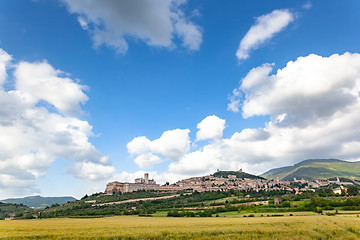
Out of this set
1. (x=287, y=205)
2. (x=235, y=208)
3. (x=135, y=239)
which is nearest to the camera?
(x=135, y=239)

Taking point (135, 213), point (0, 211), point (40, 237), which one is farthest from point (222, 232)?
point (0, 211)

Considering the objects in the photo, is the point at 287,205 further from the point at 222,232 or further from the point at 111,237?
the point at 111,237

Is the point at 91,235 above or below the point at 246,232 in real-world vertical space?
above

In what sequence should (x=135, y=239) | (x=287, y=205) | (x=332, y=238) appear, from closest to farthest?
(x=135, y=239)
(x=332, y=238)
(x=287, y=205)

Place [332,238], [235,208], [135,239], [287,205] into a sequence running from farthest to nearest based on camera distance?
[235,208], [287,205], [332,238], [135,239]

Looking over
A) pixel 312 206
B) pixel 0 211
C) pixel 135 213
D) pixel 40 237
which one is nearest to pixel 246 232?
pixel 40 237

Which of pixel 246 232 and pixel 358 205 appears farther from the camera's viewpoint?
pixel 358 205

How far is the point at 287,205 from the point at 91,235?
86251 millimetres

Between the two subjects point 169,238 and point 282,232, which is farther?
point 282,232

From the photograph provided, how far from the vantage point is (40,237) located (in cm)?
2572

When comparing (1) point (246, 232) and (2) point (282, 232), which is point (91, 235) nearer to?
(1) point (246, 232)

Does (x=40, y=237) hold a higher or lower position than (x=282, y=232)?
higher

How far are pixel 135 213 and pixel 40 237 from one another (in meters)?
82.1

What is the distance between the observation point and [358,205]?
7731 centimetres
